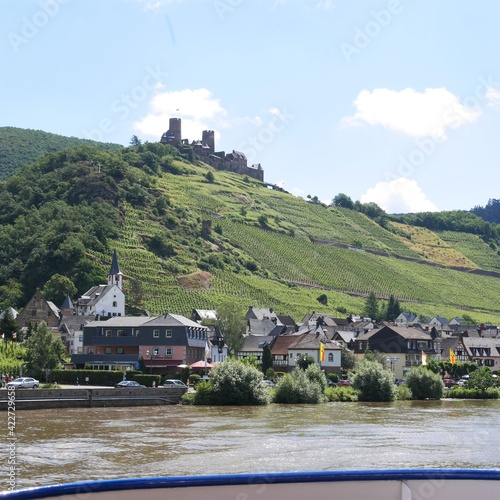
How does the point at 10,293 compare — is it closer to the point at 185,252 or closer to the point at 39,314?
the point at 39,314

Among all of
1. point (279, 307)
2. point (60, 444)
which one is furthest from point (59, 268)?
point (60, 444)

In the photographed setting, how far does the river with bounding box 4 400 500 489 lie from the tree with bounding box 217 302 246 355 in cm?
4250

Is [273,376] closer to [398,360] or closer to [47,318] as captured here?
[398,360]

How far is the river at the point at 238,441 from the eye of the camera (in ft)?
86.7

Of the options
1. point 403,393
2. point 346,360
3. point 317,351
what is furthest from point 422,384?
point 346,360

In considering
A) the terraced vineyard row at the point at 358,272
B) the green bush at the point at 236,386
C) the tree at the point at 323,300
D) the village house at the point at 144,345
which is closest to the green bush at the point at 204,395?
the green bush at the point at 236,386

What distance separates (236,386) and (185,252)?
306 feet

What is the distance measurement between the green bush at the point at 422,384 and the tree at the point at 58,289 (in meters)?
61.8

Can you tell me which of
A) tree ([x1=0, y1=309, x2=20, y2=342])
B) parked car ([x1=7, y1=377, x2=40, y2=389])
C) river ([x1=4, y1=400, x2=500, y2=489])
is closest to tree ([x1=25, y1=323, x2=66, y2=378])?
parked car ([x1=7, y1=377, x2=40, y2=389])

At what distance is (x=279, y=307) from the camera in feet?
428

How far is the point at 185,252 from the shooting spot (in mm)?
146125

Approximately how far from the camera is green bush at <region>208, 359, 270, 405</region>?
53.6 metres

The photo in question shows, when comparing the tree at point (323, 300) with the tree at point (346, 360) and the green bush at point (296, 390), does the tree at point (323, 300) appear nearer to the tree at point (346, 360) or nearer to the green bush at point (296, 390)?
the tree at point (346, 360)

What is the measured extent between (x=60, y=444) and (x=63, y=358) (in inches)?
1778
